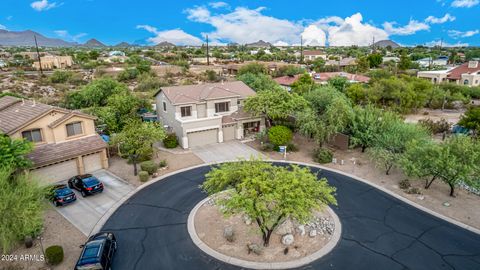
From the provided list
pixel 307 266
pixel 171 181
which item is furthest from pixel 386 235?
pixel 171 181

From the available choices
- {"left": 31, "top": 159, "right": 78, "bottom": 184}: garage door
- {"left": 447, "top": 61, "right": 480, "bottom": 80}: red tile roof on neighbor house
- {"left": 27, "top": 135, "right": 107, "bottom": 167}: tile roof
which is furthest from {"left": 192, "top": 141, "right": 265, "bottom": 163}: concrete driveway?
{"left": 447, "top": 61, "right": 480, "bottom": 80}: red tile roof on neighbor house

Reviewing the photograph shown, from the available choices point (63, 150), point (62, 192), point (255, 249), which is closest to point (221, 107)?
point (63, 150)

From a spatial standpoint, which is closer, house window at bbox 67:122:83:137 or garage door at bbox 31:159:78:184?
garage door at bbox 31:159:78:184

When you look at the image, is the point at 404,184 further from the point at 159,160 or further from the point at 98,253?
the point at 98,253

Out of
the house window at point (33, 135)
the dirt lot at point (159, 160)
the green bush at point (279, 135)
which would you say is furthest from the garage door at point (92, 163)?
the green bush at point (279, 135)

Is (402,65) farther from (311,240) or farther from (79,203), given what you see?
(79,203)

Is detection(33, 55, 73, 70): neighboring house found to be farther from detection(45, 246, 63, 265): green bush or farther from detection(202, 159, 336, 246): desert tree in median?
detection(202, 159, 336, 246): desert tree in median
